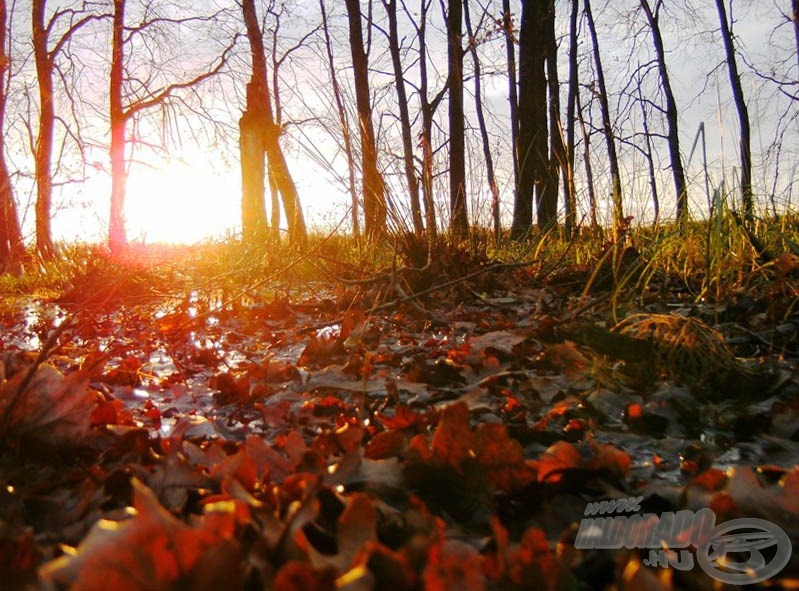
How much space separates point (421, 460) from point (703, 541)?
395 mm

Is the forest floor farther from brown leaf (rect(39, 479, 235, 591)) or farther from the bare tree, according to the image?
the bare tree

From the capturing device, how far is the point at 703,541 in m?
0.66

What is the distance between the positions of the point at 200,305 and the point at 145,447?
2.71 meters

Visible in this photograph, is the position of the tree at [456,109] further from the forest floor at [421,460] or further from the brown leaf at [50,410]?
the brown leaf at [50,410]

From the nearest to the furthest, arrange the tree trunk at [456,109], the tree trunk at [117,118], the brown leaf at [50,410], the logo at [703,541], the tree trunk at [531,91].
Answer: the logo at [703,541] → the brown leaf at [50,410] → the tree trunk at [531,91] → the tree trunk at [456,109] → the tree trunk at [117,118]

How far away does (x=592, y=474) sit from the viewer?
2.91 ft

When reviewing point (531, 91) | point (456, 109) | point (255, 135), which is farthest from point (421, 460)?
point (255, 135)

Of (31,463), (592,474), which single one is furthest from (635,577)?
(31,463)

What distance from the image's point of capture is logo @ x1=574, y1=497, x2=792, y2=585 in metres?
0.63

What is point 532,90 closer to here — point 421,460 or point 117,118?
point 421,460

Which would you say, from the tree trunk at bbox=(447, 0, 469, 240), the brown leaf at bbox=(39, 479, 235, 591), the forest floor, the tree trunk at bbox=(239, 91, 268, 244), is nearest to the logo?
the forest floor

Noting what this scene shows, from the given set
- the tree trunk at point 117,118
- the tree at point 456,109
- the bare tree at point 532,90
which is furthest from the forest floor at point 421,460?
the tree trunk at point 117,118

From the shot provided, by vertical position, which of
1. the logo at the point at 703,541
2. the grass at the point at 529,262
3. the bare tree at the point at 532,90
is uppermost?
the bare tree at the point at 532,90

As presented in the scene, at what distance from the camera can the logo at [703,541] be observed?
63cm
